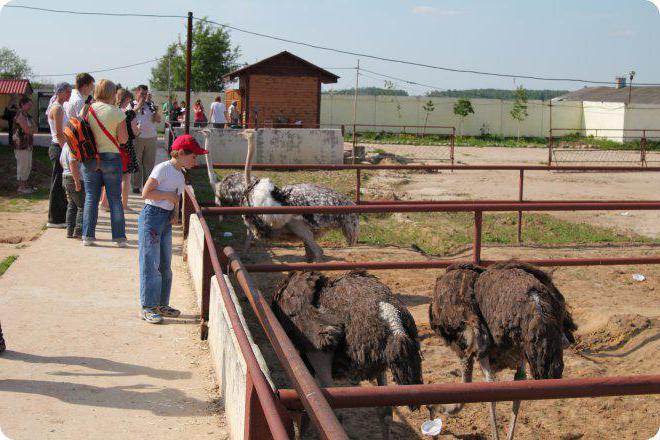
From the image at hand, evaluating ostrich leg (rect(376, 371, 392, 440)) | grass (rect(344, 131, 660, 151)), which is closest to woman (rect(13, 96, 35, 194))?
ostrich leg (rect(376, 371, 392, 440))

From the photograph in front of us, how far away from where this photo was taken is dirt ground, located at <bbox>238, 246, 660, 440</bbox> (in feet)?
15.2

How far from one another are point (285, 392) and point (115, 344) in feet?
9.39

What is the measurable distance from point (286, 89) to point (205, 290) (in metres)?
21.6

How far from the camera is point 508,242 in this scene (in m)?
10.2

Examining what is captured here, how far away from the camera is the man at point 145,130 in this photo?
35.6 ft

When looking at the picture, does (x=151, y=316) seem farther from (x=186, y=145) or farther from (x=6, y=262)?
(x=6, y=262)

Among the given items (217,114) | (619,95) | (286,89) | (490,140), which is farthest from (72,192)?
(619,95)

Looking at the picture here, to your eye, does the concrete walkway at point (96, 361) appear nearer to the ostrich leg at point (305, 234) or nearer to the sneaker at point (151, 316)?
the sneaker at point (151, 316)

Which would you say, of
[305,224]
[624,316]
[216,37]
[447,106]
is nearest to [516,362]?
[624,316]

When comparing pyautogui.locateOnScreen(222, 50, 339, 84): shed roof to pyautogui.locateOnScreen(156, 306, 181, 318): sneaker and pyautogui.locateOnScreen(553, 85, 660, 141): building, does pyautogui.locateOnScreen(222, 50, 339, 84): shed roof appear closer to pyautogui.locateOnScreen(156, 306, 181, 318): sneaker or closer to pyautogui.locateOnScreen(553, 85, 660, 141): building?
pyautogui.locateOnScreen(553, 85, 660, 141): building

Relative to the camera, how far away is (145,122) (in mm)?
10883

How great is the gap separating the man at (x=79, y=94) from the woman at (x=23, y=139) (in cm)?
364

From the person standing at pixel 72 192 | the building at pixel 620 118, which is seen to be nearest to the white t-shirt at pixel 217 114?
the person standing at pixel 72 192

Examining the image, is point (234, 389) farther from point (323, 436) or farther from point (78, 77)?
point (78, 77)
